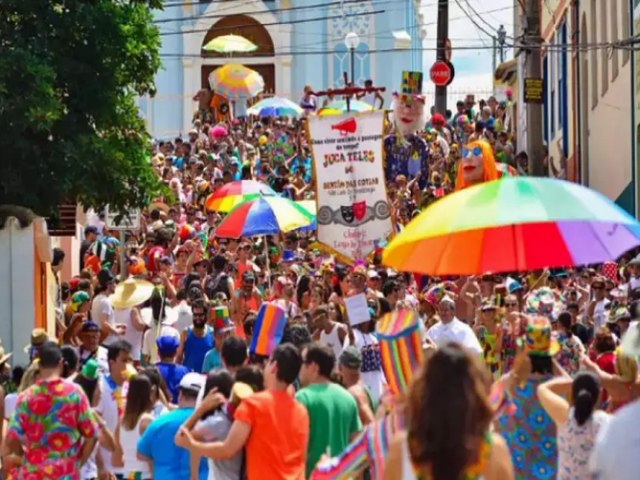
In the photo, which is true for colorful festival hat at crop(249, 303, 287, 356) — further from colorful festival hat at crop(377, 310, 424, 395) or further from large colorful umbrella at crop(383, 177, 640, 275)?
colorful festival hat at crop(377, 310, 424, 395)

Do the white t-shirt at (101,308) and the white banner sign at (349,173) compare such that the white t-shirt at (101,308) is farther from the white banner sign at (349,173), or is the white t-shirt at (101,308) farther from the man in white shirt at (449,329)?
the man in white shirt at (449,329)

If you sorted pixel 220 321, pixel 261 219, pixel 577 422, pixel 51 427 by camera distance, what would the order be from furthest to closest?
pixel 261 219, pixel 220 321, pixel 51 427, pixel 577 422

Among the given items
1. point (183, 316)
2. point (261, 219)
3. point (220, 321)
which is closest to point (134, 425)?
point (220, 321)

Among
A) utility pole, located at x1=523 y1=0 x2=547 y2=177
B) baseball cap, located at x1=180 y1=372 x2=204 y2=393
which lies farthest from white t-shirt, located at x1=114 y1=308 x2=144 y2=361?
utility pole, located at x1=523 y1=0 x2=547 y2=177

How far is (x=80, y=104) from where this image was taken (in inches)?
797

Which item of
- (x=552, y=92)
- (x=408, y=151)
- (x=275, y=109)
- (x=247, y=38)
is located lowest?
(x=408, y=151)

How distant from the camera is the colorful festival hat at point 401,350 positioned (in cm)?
786

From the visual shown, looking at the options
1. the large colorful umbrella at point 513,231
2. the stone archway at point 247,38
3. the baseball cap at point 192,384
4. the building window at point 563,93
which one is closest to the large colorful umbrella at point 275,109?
the building window at point 563,93

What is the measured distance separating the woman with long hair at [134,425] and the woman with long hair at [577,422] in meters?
2.67

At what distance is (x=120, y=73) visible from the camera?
798 inches

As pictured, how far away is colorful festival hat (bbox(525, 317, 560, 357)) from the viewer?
898 centimetres

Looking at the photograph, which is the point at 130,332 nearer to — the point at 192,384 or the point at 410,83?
the point at 192,384

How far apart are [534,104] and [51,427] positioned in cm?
1692

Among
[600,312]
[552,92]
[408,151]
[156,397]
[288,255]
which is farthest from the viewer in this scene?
[552,92]
